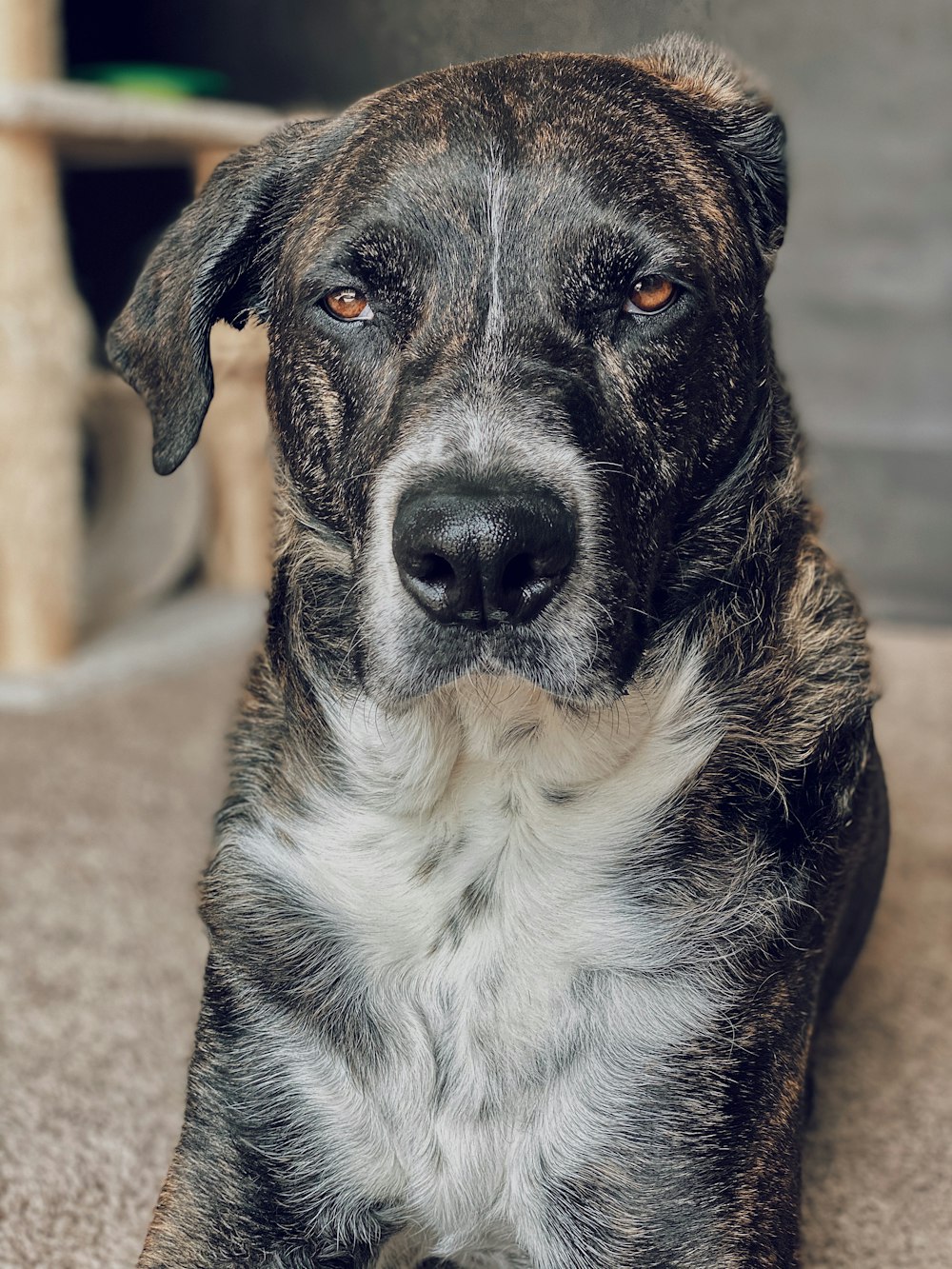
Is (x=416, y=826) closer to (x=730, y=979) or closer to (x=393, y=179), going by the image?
(x=730, y=979)

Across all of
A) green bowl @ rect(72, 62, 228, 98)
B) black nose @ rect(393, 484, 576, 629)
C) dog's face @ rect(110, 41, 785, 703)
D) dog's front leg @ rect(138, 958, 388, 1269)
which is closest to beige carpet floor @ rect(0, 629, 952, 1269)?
dog's front leg @ rect(138, 958, 388, 1269)

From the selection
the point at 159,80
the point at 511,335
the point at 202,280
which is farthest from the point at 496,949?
the point at 159,80

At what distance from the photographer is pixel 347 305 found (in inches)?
60.9

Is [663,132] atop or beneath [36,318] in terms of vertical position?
atop

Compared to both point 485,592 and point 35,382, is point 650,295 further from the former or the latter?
point 35,382

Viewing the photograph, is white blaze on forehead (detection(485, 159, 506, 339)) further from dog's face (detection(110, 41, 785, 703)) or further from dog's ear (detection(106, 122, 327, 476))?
dog's ear (detection(106, 122, 327, 476))

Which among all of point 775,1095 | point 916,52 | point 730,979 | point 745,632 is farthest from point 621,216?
point 916,52

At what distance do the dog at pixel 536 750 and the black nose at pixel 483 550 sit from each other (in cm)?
3

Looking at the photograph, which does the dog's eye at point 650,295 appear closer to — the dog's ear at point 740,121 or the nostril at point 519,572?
the dog's ear at point 740,121

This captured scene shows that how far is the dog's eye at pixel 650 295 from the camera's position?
148 cm

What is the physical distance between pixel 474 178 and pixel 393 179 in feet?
0.30

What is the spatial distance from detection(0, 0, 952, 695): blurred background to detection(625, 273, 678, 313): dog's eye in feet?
1.03

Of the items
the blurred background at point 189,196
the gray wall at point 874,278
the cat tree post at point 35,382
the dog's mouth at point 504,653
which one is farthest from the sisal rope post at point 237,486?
the dog's mouth at point 504,653

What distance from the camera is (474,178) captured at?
147 centimetres
